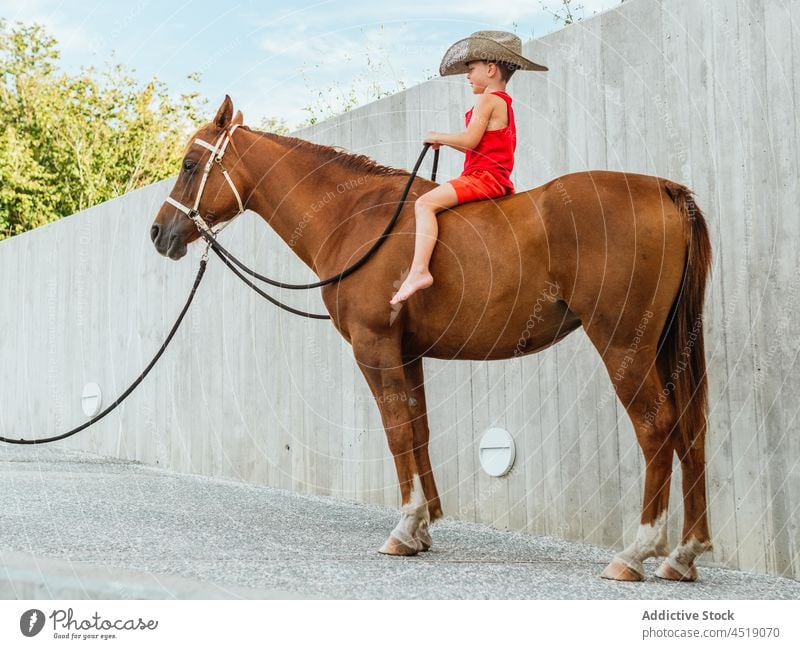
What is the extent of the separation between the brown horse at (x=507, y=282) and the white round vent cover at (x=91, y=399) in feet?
18.7

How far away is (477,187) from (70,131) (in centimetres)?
1054

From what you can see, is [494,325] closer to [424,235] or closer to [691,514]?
[424,235]

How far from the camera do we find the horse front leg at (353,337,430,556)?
13.7 feet

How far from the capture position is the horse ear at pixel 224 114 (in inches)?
189

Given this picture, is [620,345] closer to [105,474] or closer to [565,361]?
[565,361]

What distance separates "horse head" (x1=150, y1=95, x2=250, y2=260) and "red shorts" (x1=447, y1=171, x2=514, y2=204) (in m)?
1.28

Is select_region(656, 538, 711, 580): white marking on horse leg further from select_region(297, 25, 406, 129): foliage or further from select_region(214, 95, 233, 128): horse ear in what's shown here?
select_region(297, 25, 406, 129): foliage

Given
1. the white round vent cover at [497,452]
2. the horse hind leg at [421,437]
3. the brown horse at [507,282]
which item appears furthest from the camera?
the white round vent cover at [497,452]

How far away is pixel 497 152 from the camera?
4.21 meters

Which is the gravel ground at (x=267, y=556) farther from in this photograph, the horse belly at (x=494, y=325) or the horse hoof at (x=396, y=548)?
the horse belly at (x=494, y=325)

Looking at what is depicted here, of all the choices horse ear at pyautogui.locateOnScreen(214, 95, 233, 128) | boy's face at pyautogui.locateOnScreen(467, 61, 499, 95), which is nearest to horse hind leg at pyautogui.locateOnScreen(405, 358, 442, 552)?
boy's face at pyautogui.locateOnScreen(467, 61, 499, 95)

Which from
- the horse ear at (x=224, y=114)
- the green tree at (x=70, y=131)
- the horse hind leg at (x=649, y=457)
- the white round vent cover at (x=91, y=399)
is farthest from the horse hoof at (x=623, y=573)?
the green tree at (x=70, y=131)

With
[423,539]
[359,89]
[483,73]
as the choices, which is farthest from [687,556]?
[359,89]

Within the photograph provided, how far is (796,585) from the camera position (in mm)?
3820
